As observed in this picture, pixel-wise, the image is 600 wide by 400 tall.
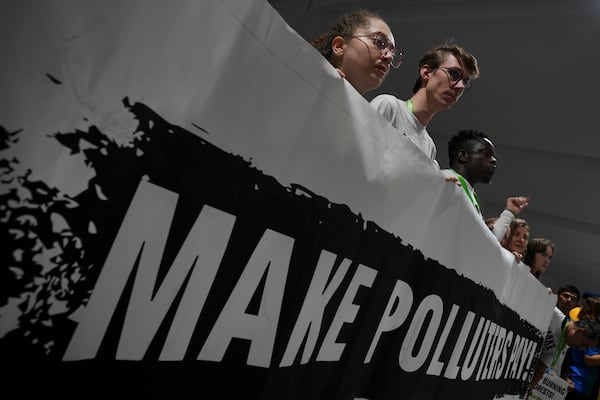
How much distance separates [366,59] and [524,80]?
374 cm

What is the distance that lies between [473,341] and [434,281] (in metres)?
0.49

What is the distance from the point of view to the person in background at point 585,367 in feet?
10.0

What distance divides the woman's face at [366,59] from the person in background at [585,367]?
2.92m

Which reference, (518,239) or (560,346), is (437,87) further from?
(560,346)

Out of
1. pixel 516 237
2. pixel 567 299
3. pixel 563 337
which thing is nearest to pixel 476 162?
pixel 516 237

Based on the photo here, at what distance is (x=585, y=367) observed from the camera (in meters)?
3.12

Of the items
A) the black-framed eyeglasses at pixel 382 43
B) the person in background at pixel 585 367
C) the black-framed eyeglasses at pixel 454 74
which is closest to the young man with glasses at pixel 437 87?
the black-framed eyeglasses at pixel 454 74

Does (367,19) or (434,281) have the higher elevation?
(367,19)

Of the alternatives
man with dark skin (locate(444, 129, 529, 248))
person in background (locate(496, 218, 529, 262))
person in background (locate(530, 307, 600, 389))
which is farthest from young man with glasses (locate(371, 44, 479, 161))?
person in background (locate(530, 307, 600, 389))

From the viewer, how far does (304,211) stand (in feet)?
2.35

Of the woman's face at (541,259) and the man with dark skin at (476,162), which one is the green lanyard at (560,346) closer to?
the woman's face at (541,259)

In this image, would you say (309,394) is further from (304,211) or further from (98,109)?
(98,109)

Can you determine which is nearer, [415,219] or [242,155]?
[242,155]

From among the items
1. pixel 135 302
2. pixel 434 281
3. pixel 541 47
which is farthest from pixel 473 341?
pixel 541 47
